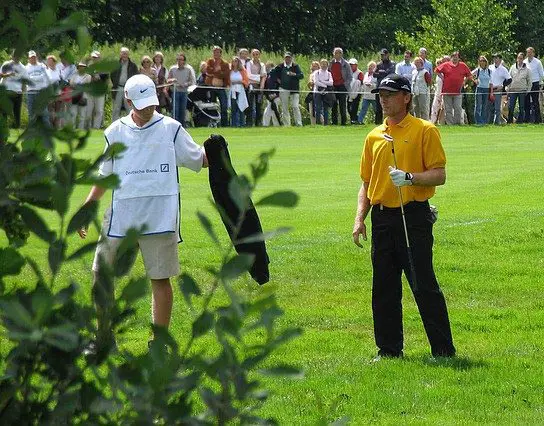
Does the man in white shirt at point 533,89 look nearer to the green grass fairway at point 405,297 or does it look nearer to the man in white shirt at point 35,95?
the green grass fairway at point 405,297

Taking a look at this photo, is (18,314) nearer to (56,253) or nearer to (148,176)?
(56,253)

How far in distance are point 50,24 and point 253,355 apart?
69cm

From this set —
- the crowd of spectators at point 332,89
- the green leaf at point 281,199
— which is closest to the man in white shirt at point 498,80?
the crowd of spectators at point 332,89

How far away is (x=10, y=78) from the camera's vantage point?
2736 millimetres

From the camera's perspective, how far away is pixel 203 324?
8.46ft

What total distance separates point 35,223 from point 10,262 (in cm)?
9

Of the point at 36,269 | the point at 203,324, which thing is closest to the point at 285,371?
the point at 203,324

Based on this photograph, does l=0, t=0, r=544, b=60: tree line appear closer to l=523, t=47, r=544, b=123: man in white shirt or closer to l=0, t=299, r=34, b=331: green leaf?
l=523, t=47, r=544, b=123: man in white shirt

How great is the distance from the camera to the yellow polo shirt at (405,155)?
942 centimetres

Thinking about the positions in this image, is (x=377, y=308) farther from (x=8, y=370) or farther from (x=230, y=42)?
(x=230, y=42)

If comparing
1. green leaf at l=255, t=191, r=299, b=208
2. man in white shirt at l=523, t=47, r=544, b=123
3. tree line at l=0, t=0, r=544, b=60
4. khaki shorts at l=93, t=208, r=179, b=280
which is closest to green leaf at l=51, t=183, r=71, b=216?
green leaf at l=255, t=191, r=299, b=208

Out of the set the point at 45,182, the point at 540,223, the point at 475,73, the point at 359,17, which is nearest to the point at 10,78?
the point at 45,182

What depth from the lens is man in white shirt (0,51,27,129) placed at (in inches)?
105

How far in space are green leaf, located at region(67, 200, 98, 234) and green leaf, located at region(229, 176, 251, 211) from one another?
0.30 meters
